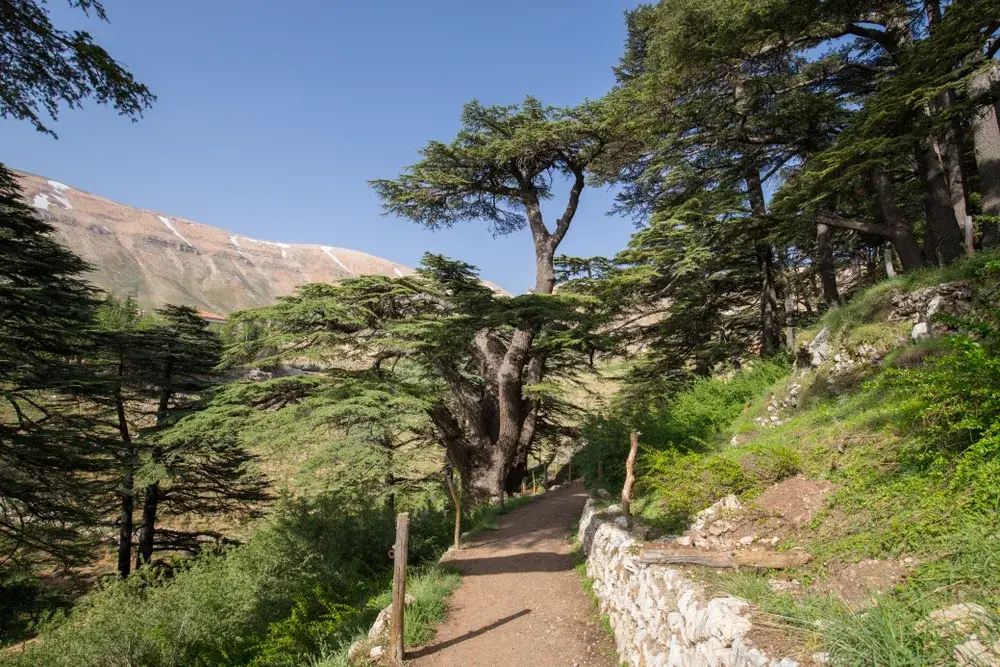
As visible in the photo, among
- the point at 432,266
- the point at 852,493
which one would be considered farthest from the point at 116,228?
the point at 852,493

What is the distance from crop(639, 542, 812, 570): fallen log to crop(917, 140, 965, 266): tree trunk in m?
8.23

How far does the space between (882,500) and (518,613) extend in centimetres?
531

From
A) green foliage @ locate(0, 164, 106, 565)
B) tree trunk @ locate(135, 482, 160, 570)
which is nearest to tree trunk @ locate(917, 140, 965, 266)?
green foliage @ locate(0, 164, 106, 565)

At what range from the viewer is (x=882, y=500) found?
3.97 m

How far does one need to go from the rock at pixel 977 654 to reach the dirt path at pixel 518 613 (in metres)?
4.50

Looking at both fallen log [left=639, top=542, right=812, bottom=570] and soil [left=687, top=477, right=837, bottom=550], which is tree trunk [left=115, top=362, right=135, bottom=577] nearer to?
fallen log [left=639, top=542, right=812, bottom=570]

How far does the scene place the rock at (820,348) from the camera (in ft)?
28.8

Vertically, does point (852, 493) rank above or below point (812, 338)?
below

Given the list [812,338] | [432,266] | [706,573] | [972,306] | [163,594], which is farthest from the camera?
[432,266]

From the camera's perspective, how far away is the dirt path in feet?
19.4

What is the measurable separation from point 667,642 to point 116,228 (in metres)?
239

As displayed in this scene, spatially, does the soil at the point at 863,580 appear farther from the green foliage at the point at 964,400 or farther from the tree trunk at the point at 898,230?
the tree trunk at the point at 898,230

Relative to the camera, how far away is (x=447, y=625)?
670 cm

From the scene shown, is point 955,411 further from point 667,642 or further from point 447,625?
point 447,625
